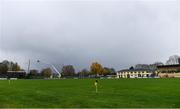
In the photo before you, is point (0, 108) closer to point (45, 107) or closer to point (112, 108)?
point (45, 107)

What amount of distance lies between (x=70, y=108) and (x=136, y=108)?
3382 millimetres

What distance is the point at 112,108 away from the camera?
2102cm

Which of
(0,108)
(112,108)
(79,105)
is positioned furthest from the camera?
(79,105)

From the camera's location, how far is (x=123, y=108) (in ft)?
67.7

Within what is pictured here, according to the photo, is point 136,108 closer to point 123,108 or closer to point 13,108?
point 123,108

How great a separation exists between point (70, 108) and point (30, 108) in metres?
2.00

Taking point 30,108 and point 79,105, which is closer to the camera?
point 30,108

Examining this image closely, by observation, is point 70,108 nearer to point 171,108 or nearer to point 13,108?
point 13,108

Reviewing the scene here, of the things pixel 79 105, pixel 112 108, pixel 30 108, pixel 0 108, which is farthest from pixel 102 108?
pixel 0 108

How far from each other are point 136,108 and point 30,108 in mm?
5382

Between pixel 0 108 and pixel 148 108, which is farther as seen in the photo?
pixel 148 108

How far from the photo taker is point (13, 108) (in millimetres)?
19938

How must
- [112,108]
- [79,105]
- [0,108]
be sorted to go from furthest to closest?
[79,105] < [112,108] < [0,108]

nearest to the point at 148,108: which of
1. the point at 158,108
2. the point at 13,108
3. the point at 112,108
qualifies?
the point at 158,108
